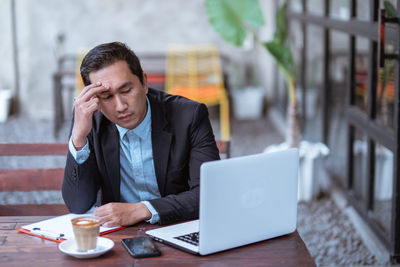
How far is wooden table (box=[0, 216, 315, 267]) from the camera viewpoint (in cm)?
160

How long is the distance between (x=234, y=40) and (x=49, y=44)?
141 inches

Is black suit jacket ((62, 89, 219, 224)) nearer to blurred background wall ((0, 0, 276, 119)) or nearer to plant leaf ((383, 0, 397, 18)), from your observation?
Result: plant leaf ((383, 0, 397, 18))

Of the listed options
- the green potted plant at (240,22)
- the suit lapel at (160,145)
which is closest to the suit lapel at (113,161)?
the suit lapel at (160,145)

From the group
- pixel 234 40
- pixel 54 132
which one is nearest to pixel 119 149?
pixel 234 40

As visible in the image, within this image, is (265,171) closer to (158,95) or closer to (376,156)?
(158,95)

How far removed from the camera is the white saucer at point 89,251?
1.60m

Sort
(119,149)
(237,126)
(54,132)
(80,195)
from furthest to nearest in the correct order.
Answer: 1. (237,126)
2. (54,132)
3. (119,149)
4. (80,195)

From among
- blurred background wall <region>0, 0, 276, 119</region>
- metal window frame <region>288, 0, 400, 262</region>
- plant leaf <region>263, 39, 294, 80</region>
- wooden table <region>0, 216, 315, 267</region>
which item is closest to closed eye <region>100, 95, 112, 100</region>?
wooden table <region>0, 216, 315, 267</region>

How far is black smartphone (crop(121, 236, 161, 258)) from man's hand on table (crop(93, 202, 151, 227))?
5.3 inches

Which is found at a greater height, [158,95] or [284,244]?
[158,95]

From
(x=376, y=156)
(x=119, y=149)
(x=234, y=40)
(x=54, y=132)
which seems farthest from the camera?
(x=54, y=132)

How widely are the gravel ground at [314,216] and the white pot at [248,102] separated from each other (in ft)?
2.17

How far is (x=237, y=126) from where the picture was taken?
709 centimetres

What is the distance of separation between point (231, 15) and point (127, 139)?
8.57 feet
